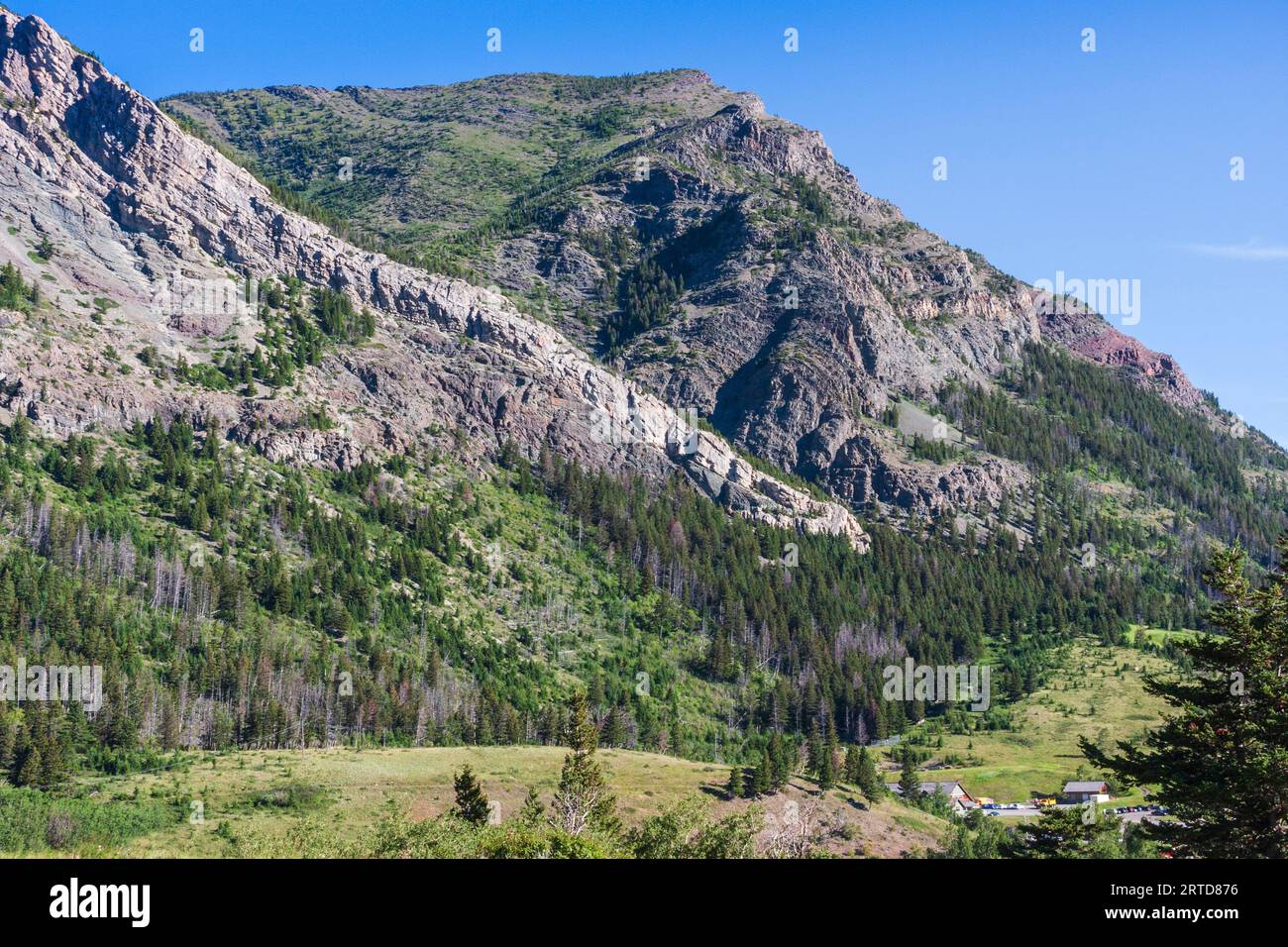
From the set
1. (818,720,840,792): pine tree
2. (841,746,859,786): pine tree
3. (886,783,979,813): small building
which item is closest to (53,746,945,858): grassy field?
(818,720,840,792): pine tree

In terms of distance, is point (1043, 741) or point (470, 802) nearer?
point (470, 802)

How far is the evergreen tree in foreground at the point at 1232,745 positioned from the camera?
39.3 meters

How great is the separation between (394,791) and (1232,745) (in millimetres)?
86343

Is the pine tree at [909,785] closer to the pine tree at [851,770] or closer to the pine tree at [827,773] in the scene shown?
the pine tree at [851,770]

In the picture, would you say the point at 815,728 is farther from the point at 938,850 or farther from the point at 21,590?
the point at 21,590

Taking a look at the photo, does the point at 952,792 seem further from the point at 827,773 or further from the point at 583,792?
the point at 583,792

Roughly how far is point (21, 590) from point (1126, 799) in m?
160

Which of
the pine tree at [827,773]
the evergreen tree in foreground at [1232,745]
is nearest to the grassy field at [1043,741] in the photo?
the pine tree at [827,773]

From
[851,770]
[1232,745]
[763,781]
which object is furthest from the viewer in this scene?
[851,770]

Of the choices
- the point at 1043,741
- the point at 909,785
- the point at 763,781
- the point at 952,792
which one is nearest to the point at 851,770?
the point at 909,785

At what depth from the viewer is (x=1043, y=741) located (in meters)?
174

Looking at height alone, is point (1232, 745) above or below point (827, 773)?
above

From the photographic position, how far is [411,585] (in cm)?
19212
